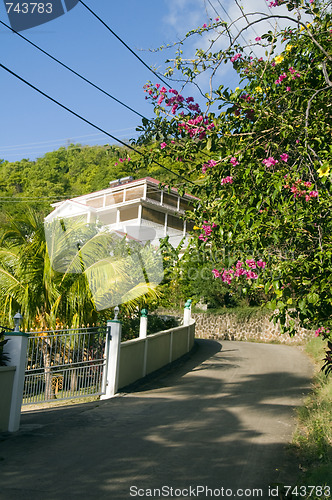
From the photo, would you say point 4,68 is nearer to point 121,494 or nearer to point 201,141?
point 201,141

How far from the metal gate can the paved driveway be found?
0.67 meters

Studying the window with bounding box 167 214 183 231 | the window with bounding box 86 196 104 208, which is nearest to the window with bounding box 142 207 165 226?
the window with bounding box 167 214 183 231

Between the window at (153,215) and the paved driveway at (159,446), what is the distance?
26.0 meters

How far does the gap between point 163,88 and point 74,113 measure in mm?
3603

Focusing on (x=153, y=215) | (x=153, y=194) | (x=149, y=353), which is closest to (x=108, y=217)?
(x=153, y=215)

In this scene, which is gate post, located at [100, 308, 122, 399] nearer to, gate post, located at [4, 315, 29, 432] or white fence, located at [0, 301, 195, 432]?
white fence, located at [0, 301, 195, 432]

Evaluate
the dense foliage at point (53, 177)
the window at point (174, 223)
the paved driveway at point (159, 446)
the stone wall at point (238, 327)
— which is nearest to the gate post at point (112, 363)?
the paved driveway at point (159, 446)

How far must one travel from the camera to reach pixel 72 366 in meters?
11.7

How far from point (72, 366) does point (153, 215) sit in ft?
92.0

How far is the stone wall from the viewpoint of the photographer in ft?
93.1

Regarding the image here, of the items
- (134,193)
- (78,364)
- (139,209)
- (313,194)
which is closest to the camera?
(313,194)

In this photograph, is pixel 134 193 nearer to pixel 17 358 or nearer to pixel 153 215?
pixel 153 215

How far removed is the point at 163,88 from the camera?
8258mm

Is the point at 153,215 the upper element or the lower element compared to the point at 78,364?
upper
